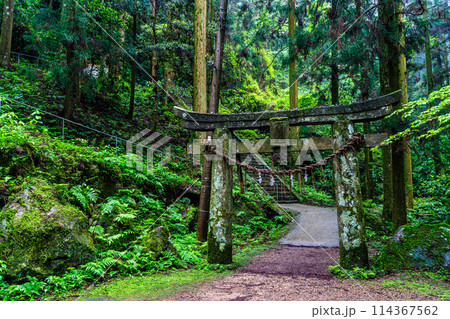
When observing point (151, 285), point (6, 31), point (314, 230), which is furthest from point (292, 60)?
point (6, 31)

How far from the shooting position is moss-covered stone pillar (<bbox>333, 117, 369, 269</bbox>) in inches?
196

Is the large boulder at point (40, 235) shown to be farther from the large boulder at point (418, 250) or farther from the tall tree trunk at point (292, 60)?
the tall tree trunk at point (292, 60)

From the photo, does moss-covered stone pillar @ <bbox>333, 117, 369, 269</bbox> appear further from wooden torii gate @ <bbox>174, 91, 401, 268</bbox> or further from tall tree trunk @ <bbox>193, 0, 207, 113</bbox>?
tall tree trunk @ <bbox>193, 0, 207, 113</bbox>

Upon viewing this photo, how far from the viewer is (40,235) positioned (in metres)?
4.31

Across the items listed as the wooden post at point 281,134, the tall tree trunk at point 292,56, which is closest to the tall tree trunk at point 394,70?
the wooden post at point 281,134

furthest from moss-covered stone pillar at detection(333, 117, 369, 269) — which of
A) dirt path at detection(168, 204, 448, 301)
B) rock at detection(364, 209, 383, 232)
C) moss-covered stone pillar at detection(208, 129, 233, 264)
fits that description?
rock at detection(364, 209, 383, 232)

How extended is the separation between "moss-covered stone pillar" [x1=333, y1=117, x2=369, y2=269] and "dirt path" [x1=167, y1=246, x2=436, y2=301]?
531 millimetres

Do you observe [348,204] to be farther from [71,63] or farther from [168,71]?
[168,71]

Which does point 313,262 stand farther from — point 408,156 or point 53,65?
point 53,65

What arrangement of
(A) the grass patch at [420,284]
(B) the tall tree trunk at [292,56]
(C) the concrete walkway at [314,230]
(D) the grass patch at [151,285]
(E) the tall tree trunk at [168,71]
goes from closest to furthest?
(A) the grass patch at [420,284] → (D) the grass patch at [151,285] → (C) the concrete walkway at [314,230] → (B) the tall tree trunk at [292,56] → (E) the tall tree trunk at [168,71]

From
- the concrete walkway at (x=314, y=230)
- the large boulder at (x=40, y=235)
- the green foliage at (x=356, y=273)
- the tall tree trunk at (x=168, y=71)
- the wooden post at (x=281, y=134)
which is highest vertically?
the tall tree trunk at (x=168, y=71)

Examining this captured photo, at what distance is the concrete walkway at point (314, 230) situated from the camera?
8.75 metres

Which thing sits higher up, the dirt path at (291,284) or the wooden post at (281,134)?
the wooden post at (281,134)

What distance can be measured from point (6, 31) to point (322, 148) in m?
16.4
